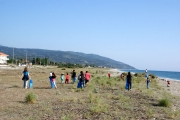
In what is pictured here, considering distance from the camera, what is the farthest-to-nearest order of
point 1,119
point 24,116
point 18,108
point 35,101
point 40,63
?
point 40,63
point 35,101
point 18,108
point 24,116
point 1,119

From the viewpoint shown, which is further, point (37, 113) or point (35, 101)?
point (35, 101)

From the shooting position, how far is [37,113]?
11.2m

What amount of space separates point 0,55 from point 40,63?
1959cm

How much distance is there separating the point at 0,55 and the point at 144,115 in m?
118

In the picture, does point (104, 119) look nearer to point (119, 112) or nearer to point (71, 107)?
point (119, 112)

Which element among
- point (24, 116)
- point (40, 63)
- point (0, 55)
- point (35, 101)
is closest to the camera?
point (24, 116)

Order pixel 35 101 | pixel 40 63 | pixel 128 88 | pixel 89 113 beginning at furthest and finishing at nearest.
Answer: pixel 40 63 → pixel 128 88 → pixel 35 101 → pixel 89 113

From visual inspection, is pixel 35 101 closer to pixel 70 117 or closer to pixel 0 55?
pixel 70 117

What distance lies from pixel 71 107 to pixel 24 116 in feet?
9.32

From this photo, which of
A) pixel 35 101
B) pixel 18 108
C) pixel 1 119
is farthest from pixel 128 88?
pixel 1 119

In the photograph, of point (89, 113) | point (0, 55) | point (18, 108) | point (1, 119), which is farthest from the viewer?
point (0, 55)

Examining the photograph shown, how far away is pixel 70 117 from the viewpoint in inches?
416

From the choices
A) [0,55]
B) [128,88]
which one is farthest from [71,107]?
[0,55]

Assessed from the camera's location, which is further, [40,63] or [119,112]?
[40,63]
